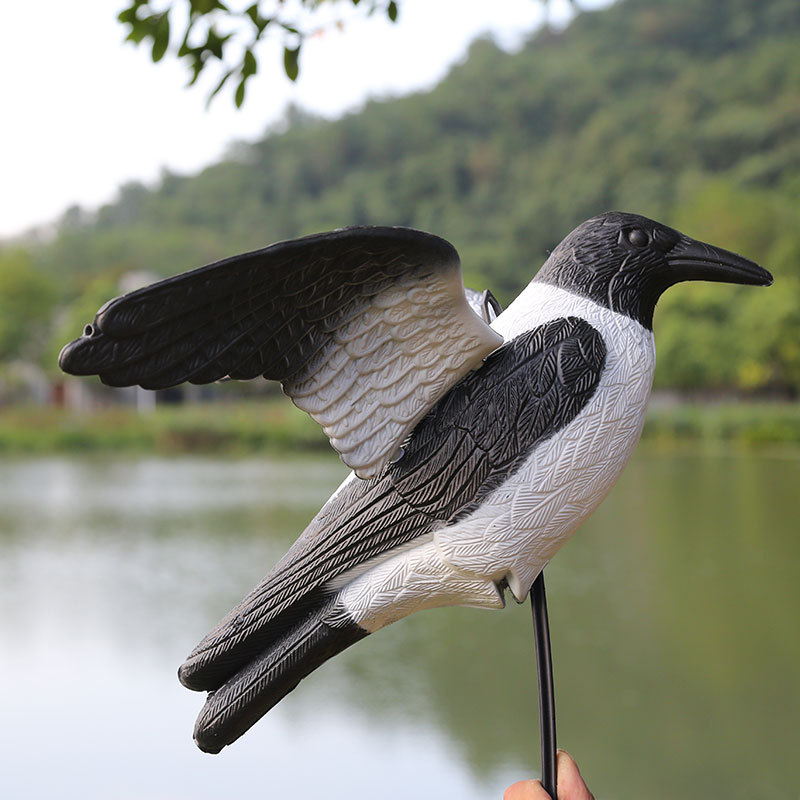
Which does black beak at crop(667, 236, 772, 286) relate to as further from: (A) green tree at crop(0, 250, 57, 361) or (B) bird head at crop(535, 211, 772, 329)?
(A) green tree at crop(0, 250, 57, 361)

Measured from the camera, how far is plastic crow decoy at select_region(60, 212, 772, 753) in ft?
2.25

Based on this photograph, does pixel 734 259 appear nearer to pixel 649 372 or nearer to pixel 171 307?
pixel 649 372

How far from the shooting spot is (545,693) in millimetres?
833

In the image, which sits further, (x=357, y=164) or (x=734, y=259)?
(x=357, y=164)

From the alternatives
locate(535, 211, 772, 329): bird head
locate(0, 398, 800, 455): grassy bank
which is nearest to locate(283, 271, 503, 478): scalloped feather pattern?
locate(535, 211, 772, 329): bird head

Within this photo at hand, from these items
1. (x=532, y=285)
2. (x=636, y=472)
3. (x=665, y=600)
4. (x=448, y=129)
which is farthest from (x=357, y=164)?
(x=532, y=285)

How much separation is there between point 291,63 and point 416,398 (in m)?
0.89

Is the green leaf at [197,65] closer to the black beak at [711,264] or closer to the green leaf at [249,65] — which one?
the green leaf at [249,65]

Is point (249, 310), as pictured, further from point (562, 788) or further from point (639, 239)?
point (562, 788)

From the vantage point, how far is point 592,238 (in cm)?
80

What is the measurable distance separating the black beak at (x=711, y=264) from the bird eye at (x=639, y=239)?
24 mm

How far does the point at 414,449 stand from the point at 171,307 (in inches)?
9.2

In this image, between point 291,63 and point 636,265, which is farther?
point 291,63

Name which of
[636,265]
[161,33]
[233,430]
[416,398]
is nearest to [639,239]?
[636,265]
